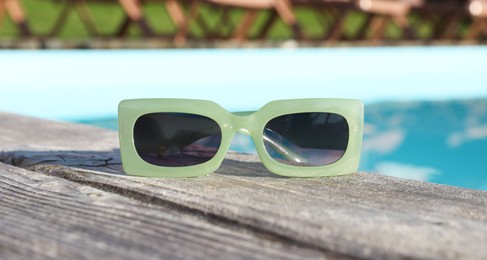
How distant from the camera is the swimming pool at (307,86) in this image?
2365 millimetres

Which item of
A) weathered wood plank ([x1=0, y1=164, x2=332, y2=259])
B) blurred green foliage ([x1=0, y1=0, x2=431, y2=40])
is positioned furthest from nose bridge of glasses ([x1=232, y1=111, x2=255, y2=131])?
blurred green foliage ([x1=0, y1=0, x2=431, y2=40])

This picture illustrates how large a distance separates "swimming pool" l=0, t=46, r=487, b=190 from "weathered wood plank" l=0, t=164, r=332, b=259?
143cm

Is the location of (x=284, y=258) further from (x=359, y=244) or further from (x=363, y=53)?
(x=363, y=53)

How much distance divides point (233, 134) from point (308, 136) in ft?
0.27

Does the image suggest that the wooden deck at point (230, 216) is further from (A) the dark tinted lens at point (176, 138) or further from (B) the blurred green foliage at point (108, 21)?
(B) the blurred green foliage at point (108, 21)

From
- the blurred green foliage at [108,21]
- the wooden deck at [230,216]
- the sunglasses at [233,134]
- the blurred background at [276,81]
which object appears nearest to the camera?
the wooden deck at [230,216]

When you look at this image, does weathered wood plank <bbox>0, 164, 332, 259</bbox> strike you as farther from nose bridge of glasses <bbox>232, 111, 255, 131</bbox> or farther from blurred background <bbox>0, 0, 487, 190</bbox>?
blurred background <bbox>0, 0, 487, 190</bbox>

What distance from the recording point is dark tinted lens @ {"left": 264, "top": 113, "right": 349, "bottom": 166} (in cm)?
74

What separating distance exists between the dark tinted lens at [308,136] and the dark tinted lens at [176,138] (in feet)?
0.20

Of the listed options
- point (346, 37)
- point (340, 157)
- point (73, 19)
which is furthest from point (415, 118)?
point (73, 19)

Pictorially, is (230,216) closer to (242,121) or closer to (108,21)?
(242,121)

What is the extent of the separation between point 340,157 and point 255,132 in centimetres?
10

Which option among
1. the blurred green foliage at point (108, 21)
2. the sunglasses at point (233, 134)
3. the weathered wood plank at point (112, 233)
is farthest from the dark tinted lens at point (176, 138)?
the blurred green foliage at point (108, 21)

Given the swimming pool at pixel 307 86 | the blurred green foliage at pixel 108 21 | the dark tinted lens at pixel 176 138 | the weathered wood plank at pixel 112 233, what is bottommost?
the weathered wood plank at pixel 112 233
